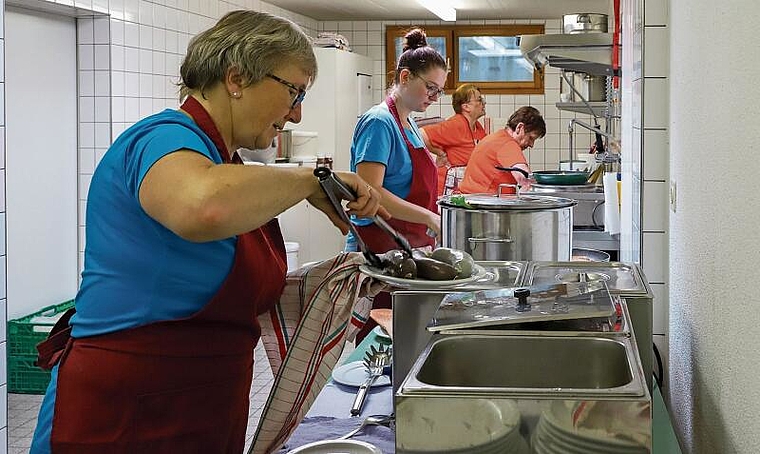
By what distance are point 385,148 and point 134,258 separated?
6.22 ft

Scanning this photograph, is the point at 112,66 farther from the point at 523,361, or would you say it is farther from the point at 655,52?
the point at 523,361

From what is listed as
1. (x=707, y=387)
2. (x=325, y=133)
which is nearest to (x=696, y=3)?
(x=707, y=387)

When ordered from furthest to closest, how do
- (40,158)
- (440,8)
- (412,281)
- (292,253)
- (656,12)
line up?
1. (440,8)
2. (292,253)
3. (40,158)
4. (656,12)
5. (412,281)

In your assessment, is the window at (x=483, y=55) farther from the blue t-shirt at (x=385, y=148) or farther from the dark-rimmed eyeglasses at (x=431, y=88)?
the blue t-shirt at (x=385, y=148)

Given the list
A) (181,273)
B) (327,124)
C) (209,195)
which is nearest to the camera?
(209,195)

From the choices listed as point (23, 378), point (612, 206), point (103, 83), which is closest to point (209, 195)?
point (612, 206)

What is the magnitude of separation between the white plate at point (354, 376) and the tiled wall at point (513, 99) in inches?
266

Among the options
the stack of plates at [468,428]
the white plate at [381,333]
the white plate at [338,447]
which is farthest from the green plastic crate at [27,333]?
the stack of plates at [468,428]

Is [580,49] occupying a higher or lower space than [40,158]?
higher

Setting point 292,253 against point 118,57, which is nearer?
point 118,57

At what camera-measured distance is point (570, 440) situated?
1.17 m

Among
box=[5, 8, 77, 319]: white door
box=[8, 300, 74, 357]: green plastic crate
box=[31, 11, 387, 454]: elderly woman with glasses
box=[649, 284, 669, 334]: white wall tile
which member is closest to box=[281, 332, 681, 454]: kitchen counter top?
box=[31, 11, 387, 454]: elderly woman with glasses

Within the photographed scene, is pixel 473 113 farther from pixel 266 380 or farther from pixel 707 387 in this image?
pixel 707 387

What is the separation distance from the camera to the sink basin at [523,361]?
1.45 metres
